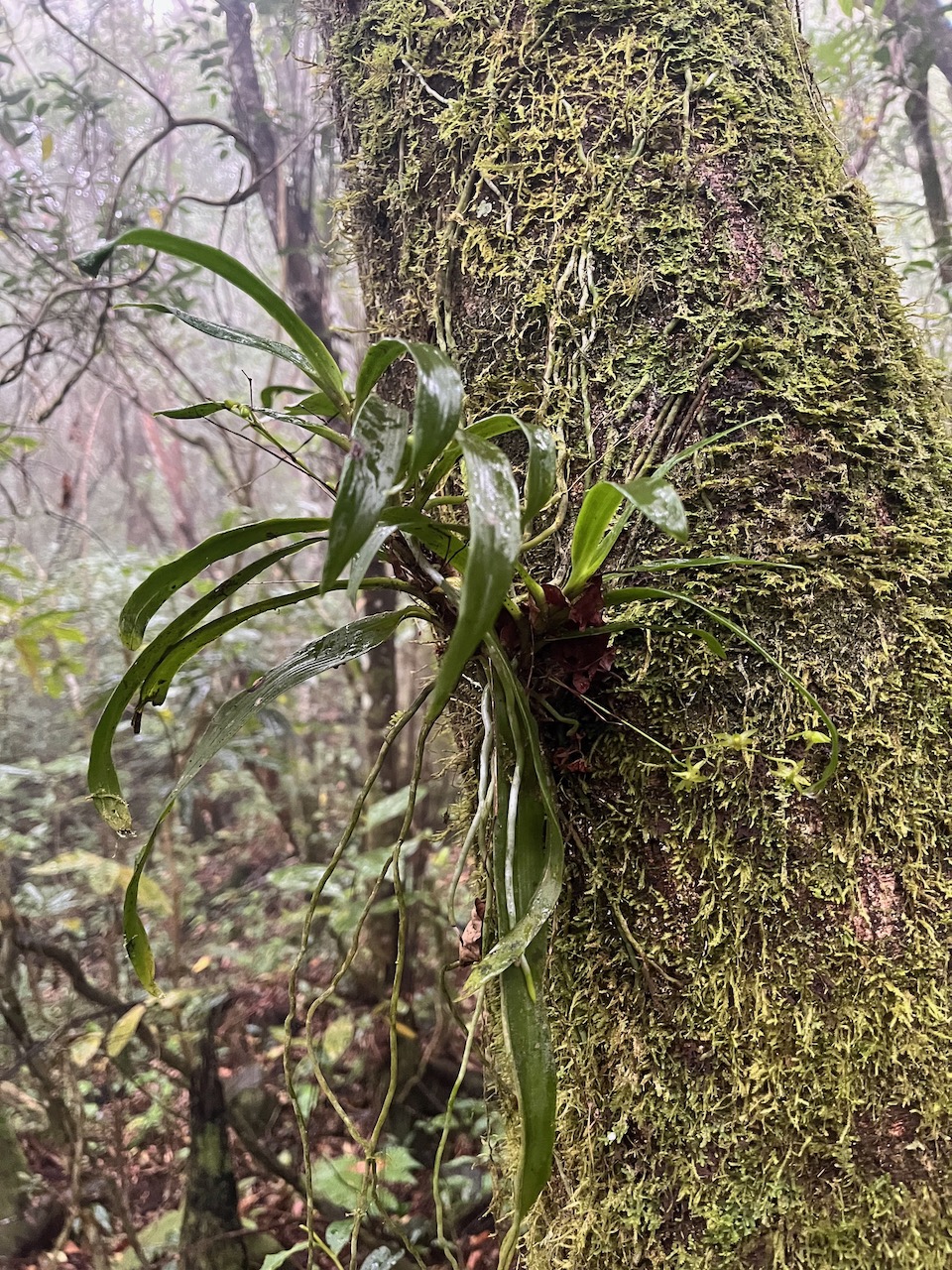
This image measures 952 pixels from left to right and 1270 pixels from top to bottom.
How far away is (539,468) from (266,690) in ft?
1.04

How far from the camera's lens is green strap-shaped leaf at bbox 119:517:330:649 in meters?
0.57

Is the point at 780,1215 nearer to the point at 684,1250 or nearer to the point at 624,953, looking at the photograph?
the point at 684,1250

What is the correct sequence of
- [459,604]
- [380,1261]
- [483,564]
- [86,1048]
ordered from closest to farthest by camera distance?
[483,564]
[459,604]
[380,1261]
[86,1048]

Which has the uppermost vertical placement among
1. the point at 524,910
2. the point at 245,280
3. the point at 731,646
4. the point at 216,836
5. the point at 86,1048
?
the point at 245,280

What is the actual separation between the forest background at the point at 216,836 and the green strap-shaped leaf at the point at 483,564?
0.36 metres

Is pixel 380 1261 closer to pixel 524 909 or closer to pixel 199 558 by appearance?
pixel 524 909

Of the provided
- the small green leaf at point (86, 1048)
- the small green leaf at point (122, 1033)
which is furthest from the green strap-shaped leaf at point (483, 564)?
the small green leaf at point (86, 1048)

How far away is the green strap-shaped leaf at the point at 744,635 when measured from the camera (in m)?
0.58

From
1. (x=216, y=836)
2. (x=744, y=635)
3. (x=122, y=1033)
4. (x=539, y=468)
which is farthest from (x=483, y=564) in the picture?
(x=216, y=836)

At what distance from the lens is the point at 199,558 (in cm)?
58

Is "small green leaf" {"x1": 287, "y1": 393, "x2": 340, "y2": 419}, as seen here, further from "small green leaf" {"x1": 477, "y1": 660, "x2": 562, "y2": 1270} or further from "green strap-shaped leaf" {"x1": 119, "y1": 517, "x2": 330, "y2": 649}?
"small green leaf" {"x1": 477, "y1": 660, "x2": 562, "y2": 1270}

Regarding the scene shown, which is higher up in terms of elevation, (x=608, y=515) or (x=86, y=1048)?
(x=608, y=515)

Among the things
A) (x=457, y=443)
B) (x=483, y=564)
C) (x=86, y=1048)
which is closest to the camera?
(x=483, y=564)

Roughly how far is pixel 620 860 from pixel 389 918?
1.72 m
